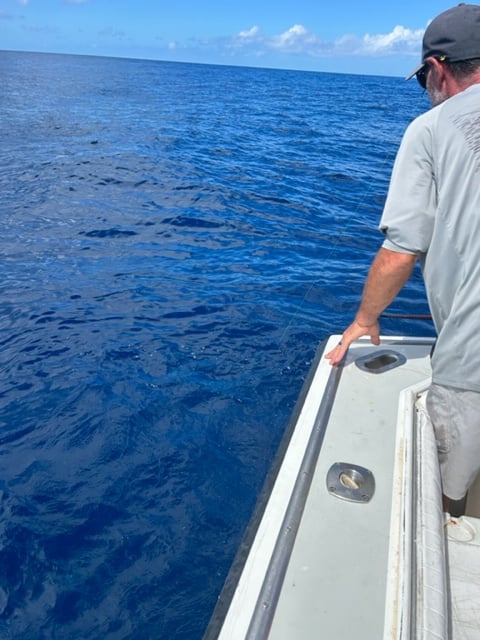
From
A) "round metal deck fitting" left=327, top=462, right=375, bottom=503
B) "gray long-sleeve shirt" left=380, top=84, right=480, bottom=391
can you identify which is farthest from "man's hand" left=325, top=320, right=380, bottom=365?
"round metal deck fitting" left=327, top=462, right=375, bottom=503

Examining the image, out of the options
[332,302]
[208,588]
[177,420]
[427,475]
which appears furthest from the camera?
[332,302]

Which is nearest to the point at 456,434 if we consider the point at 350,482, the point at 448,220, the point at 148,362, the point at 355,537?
the point at 350,482

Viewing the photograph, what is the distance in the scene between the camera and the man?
5.56ft

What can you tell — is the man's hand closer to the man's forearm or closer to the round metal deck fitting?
the man's forearm

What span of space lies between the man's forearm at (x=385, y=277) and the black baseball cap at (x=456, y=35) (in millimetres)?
722

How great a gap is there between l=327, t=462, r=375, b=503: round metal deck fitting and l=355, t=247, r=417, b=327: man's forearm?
0.71 meters

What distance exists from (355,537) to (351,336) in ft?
3.51

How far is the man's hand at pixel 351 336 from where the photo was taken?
247cm

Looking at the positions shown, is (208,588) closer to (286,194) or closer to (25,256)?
(25,256)

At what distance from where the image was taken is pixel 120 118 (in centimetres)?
1995

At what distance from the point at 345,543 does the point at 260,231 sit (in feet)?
22.3

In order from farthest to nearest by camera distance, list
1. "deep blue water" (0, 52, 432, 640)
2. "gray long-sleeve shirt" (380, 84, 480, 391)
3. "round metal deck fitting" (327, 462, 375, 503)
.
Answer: "deep blue water" (0, 52, 432, 640), "round metal deck fitting" (327, 462, 375, 503), "gray long-sleeve shirt" (380, 84, 480, 391)

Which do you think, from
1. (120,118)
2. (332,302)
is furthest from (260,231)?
(120,118)

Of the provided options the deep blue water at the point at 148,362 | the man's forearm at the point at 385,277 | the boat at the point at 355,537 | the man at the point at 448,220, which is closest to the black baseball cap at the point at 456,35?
the man at the point at 448,220
